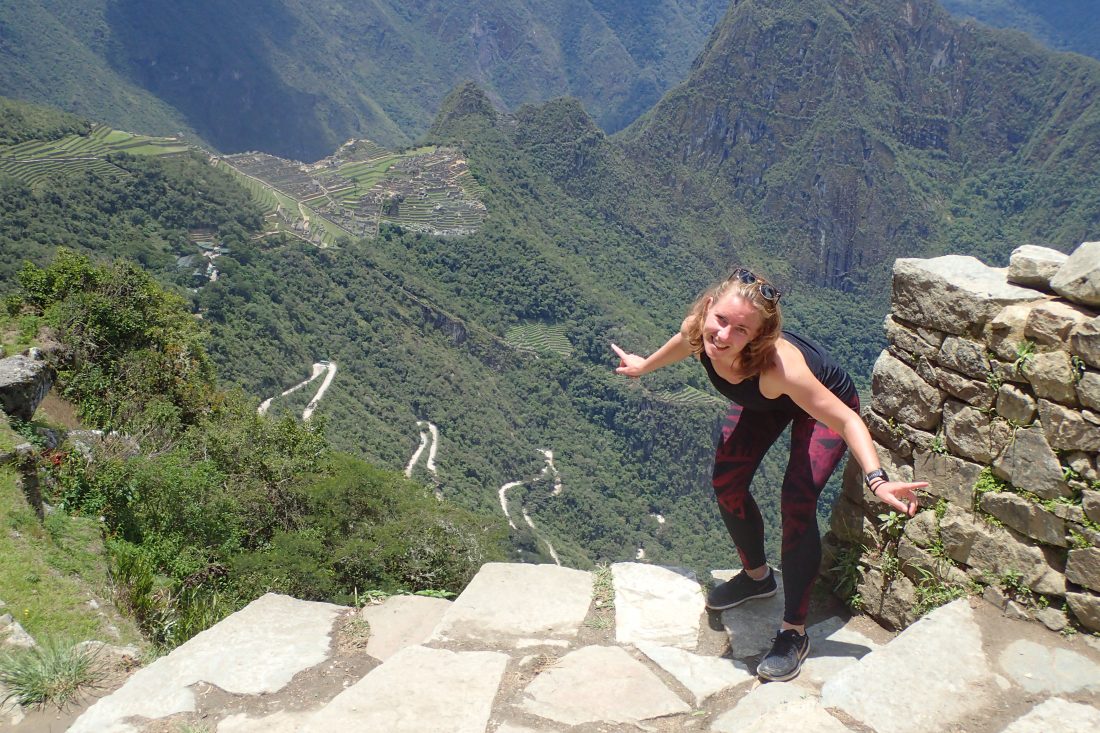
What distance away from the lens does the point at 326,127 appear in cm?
16400

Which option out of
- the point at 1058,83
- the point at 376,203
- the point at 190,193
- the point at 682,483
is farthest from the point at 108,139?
the point at 1058,83

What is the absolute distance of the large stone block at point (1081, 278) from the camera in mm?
2565

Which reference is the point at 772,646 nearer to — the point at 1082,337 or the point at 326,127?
the point at 1082,337

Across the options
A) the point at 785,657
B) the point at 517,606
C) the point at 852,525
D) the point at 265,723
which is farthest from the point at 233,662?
the point at 852,525

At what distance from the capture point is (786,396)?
2938 mm

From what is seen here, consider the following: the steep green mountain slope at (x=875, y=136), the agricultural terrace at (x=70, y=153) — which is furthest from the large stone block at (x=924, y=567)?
the steep green mountain slope at (x=875, y=136)

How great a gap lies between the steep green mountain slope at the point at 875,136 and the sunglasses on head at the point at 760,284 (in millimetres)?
108752

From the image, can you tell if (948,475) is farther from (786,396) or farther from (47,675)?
(47,675)

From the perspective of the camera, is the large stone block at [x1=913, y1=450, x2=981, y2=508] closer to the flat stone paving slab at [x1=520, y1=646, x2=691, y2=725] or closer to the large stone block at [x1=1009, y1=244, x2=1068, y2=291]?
the large stone block at [x1=1009, y1=244, x2=1068, y2=291]

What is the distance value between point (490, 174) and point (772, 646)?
79.5 meters

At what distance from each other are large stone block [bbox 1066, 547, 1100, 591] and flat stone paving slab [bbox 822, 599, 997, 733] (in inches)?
13.9

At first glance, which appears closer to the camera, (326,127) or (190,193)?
(190,193)

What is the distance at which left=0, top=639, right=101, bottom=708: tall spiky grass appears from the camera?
102 inches

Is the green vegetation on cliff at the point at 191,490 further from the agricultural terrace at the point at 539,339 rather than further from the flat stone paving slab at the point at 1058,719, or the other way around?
the agricultural terrace at the point at 539,339
